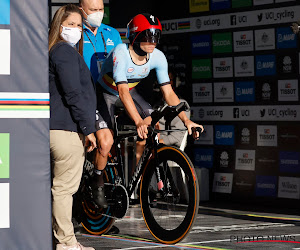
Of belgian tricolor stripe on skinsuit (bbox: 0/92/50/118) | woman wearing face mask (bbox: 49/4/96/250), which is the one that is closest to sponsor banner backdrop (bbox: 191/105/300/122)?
woman wearing face mask (bbox: 49/4/96/250)

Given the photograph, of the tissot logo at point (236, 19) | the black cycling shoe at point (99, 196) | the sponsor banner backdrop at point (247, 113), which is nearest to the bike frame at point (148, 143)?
the black cycling shoe at point (99, 196)

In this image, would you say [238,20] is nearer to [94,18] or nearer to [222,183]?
[222,183]

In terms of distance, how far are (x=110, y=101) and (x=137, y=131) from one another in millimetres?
683

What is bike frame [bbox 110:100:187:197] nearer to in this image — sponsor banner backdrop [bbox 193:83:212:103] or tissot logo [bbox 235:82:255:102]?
tissot logo [bbox 235:82:255:102]

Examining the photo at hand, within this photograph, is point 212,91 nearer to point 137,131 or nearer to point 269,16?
point 269,16

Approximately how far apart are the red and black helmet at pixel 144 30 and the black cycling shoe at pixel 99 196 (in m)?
1.44

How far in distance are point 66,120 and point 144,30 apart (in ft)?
4.95

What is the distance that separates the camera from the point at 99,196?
7309 mm

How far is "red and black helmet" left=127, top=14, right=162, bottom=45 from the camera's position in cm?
708

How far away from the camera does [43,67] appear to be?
4871 mm

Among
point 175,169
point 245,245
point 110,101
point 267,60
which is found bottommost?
point 245,245

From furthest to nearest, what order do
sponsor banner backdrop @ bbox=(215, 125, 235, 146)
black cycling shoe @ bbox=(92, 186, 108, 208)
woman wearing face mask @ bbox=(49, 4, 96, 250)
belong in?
sponsor banner backdrop @ bbox=(215, 125, 235, 146)
black cycling shoe @ bbox=(92, 186, 108, 208)
woman wearing face mask @ bbox=(49, 4, 96, 250)

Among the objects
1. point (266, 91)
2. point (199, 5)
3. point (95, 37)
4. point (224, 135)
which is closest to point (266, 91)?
point (266, 91)

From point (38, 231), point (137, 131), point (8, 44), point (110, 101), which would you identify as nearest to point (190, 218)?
point (137, 131)
